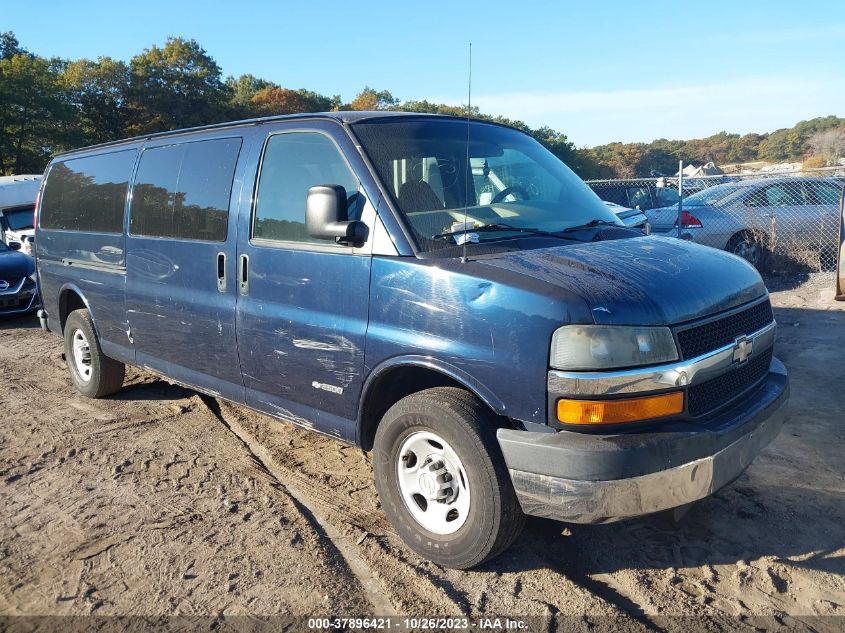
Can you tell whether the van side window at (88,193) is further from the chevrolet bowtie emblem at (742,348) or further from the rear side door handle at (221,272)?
the chevrolet bowtie emblem at (742,348)

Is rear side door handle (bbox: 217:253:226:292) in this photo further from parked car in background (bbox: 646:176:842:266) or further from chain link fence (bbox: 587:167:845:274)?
parked car in background (bbox: 646:176:842:266)

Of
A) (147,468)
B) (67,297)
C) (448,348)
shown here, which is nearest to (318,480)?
(147,468)

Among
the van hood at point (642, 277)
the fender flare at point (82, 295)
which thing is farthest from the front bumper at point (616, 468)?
the fender flare at point (82, 295)

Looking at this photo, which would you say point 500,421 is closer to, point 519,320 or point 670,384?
point 519,320

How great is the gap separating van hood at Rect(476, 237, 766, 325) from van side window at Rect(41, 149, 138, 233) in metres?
3.51

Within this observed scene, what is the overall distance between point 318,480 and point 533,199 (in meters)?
2.17

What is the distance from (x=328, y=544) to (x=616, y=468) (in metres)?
1.57

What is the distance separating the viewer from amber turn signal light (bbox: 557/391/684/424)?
2.69 m

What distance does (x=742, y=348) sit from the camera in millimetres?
3131

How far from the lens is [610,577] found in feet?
10.2

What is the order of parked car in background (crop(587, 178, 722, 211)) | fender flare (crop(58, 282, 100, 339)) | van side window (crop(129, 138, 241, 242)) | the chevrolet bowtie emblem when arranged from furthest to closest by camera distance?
1. parked car in background (crop(587, 178, 722, 211))
2. fender flare (crop(58, 282, 100, 339))
3. van side window (crop(129, 138, 241, 242))
4. the chevrolet bowtie emblem

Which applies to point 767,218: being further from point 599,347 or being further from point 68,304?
A: point 68,304

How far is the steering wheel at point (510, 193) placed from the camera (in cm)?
376

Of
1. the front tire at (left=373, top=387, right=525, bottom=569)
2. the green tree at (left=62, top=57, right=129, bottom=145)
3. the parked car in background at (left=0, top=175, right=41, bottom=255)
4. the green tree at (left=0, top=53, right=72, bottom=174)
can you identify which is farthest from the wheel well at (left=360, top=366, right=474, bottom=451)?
the green tree at (left=62, top=57, right=129, bottom=145)
